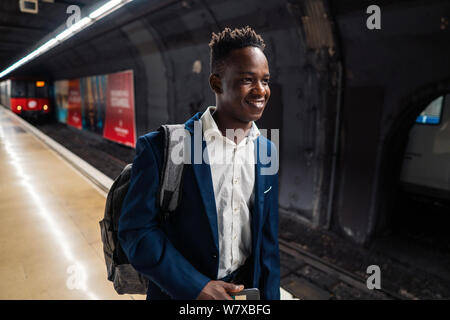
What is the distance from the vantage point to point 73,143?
48.9 feet

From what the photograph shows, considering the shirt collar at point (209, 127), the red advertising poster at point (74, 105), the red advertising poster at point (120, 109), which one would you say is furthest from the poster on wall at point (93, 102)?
the shirt collar at point (209, 127)

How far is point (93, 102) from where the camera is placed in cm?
1398

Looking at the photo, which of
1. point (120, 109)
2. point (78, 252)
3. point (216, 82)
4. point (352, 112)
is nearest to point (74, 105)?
point (120, 109)

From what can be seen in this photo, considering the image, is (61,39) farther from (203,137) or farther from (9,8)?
(203,137)

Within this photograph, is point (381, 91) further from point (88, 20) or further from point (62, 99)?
point (62, 99)

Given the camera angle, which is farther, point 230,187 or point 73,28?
point 73,28

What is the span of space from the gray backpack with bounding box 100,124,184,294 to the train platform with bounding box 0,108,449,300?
3.70 feet

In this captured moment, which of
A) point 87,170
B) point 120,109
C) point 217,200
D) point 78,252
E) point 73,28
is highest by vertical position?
point 73,28

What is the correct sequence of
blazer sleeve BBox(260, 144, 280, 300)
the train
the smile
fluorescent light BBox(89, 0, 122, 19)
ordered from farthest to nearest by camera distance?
1. the train
2. fluorescent light BBox(89, 0, 122, 19)
3. blazer sleeve BBox(260, 144, 280, 300)
4. the smile

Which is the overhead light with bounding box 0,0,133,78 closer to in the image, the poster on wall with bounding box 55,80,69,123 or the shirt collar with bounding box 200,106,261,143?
the shirt collar with bounding box 200,106,261,143

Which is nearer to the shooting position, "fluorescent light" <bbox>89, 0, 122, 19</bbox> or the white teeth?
the white teeth

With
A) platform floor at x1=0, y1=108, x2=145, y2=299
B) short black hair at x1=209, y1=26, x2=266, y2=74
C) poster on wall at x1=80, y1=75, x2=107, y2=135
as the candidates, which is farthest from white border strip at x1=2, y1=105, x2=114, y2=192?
poster on wall at x1=80, y1=75, x2=107, y2=135

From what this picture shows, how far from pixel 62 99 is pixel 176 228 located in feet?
66.7

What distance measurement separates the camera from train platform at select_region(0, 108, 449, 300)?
8.09 ft
